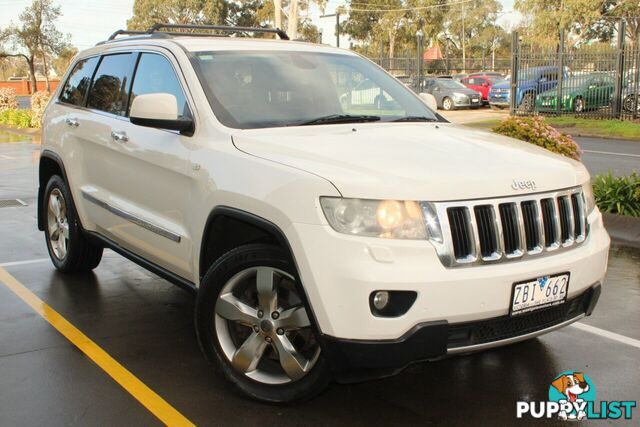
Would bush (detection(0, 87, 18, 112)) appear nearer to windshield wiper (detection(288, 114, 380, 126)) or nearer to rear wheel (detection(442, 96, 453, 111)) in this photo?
rear wheel (detection(442, 96, 453, 111))

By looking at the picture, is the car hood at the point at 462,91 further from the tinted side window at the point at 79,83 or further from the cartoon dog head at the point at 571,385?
the cartoon dog head at the point at 571,385

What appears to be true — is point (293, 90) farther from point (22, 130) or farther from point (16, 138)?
point (22, 130)

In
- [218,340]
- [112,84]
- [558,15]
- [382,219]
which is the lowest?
[218,340]

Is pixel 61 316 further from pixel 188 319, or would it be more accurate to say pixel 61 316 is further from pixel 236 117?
pixel 236 117

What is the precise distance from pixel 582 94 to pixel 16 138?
18.0 m

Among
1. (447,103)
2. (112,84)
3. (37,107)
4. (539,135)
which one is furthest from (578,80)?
(112,84)

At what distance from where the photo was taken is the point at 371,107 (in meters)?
5.10

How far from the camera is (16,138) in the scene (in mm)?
24016

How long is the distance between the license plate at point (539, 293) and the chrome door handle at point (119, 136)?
2.79 meters

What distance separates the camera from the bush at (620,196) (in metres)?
8.43

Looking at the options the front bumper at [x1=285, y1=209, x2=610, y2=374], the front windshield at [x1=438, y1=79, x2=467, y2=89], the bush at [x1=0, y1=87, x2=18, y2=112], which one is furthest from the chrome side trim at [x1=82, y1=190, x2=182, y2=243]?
the bush at [x1=0, y1=87, x2=18, y2=112]

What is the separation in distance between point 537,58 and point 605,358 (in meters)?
22.7

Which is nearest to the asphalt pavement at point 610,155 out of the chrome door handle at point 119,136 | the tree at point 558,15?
the chrome door handle at point 119,136

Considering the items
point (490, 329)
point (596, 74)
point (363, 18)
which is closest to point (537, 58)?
point (596, 74)
